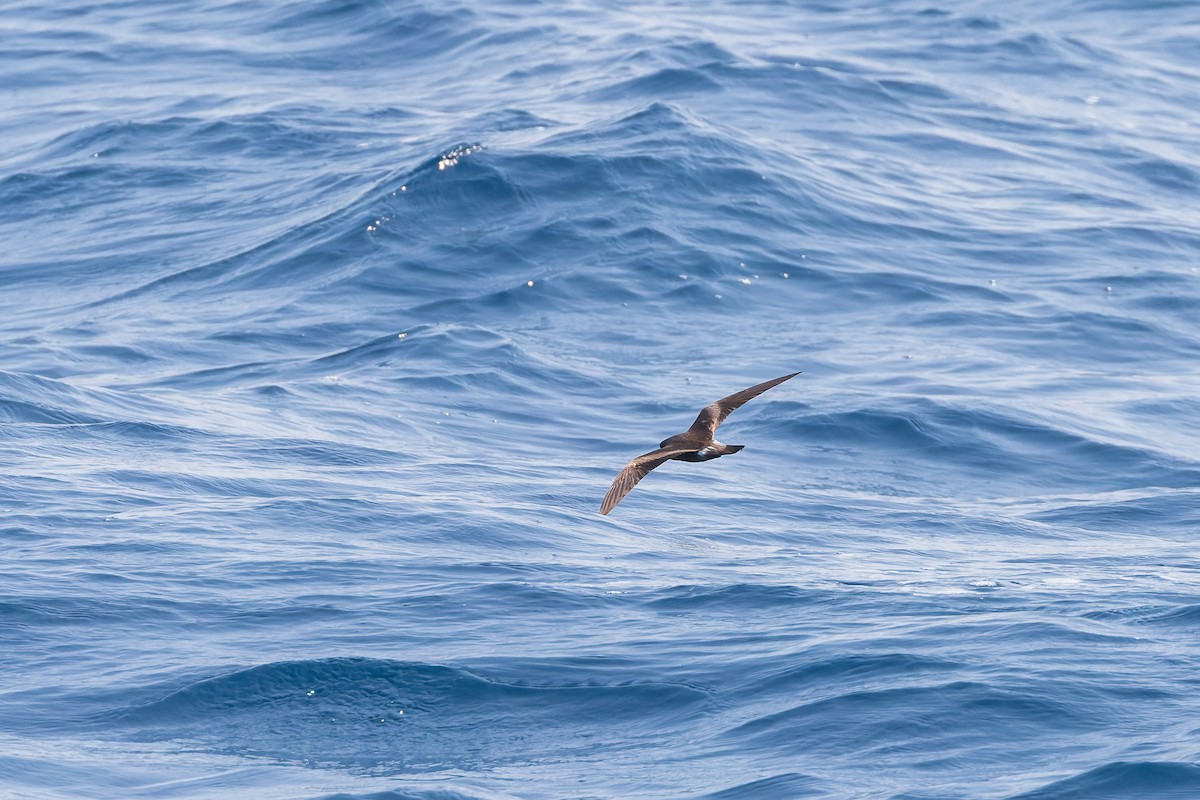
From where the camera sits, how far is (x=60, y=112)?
2678 centimetres

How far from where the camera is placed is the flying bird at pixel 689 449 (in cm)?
1038

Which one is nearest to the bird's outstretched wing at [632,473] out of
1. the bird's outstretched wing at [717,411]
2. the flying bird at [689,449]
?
the flying bird at [689,449]

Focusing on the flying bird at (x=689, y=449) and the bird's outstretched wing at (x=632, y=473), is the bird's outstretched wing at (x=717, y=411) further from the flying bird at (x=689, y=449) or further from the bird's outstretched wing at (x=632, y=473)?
the bird's outstretched wing at (x=632, y=473)

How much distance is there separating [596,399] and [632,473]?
6861 mm

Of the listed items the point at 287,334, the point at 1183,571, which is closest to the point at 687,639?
the point at 1183,571

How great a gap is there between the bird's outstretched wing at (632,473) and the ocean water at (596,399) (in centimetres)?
118

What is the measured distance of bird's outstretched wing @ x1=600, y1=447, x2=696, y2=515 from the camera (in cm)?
1022

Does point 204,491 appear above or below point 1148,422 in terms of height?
above

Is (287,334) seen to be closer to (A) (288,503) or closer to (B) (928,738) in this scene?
(A) (288,503)

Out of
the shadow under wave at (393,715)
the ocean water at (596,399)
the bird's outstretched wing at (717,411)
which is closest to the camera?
the shadow under wave at (393,715)

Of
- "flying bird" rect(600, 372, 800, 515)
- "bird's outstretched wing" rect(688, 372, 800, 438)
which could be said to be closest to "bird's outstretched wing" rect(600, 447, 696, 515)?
"flying bird" rect(600, 372, 800, 515)

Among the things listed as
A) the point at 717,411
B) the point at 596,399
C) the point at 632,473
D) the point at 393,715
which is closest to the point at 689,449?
the point at 632,473

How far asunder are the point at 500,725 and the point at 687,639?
150cm

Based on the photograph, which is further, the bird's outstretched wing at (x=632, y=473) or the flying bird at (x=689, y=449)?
the flying bird at (x=689, y=449)
